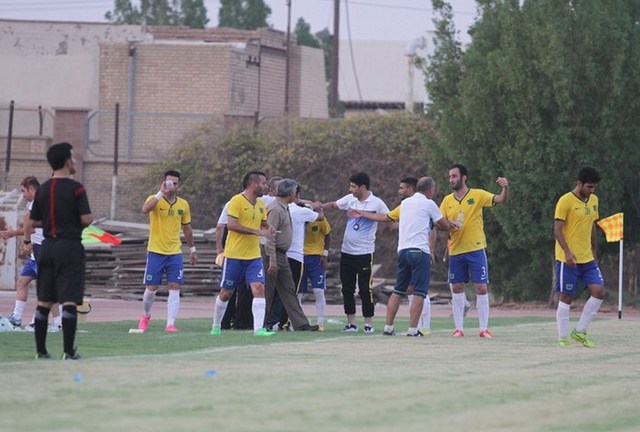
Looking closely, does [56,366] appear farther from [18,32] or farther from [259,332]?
[18,32]

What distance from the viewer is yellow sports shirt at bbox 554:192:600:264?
1712 cm

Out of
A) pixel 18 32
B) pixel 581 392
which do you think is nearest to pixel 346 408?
pixel 581 392

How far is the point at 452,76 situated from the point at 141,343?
20.4 metres

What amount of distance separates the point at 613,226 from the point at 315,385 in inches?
757

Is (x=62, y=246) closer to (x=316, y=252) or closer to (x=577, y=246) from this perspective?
(x=577, y=246)

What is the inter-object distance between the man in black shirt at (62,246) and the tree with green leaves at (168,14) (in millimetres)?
77342

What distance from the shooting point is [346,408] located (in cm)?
983

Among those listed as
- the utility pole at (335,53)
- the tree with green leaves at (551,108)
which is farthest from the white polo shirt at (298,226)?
the utility pole at (335,53)

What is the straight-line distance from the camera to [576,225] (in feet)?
56.3

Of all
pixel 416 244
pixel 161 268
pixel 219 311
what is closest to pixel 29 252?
pixel 161 268

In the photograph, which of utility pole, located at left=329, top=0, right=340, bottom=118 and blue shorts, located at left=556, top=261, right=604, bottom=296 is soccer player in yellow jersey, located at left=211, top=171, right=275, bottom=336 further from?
utility pole, located at left=329, top=0, right=340, bottom=118

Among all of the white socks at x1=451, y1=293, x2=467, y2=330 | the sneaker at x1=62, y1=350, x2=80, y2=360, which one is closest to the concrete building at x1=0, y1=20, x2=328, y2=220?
the white socks at x1=451, y1=293, x2=467, y2=330

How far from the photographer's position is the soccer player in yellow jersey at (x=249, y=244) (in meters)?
18.1

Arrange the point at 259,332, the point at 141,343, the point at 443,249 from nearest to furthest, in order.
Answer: the point at 141,343 → the point at 259,332 → the point at 443,249
